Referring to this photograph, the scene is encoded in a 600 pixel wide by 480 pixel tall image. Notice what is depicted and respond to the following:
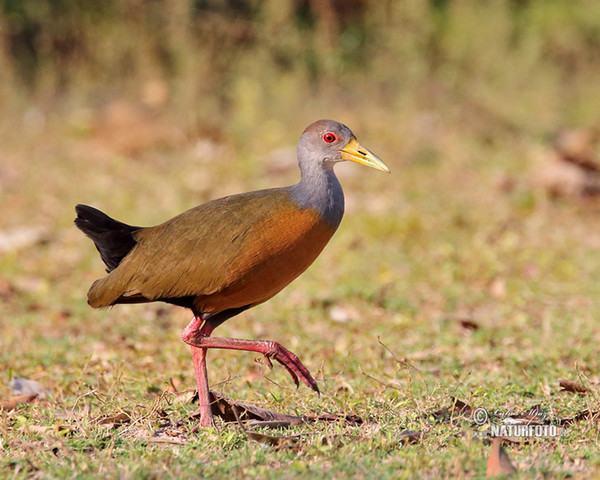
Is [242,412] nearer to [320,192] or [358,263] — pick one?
[320,192]

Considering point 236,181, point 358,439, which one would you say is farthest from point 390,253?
point 358,439

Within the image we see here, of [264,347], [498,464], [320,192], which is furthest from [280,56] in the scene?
[498,464]

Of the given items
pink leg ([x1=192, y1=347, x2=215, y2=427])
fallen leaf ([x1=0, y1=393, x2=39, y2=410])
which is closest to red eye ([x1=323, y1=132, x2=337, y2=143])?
pink leg ([x1=192, y1=347, x2=215, y2=427])

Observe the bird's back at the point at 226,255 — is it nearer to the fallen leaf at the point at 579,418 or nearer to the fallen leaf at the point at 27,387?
the fallen leaf at the point at 27,387

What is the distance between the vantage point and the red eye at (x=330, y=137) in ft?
13.3

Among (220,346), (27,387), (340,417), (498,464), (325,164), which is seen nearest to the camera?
(498,464)

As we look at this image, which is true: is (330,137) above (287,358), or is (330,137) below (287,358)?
above

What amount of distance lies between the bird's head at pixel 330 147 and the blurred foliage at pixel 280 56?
21.2 ft

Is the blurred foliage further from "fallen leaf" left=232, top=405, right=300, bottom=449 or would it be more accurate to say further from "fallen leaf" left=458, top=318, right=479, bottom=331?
"fallen leaf" left=232, top=405, right=300, bottom=449

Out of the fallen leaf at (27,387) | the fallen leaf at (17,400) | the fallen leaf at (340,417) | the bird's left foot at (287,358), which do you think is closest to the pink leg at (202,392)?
the bird's left foot at (287,358)

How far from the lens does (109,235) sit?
4.04m

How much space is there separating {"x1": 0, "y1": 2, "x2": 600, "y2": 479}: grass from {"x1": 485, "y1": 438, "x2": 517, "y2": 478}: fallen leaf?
58 mm

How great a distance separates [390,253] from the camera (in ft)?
23.9

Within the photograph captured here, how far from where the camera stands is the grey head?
3779 millimetres
